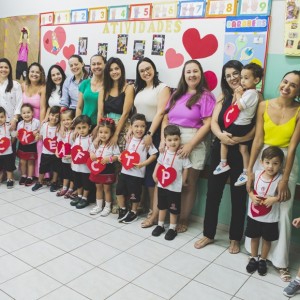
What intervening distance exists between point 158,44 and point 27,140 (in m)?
1.88

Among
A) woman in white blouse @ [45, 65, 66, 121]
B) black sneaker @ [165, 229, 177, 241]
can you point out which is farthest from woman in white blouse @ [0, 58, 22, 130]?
black sneaker @ [165, 229, 177, 241]

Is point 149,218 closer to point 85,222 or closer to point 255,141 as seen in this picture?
point 85,222

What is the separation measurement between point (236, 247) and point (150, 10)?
7.78ft

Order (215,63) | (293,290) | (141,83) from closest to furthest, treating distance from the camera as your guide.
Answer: (293,290), (215,63), (141,83)


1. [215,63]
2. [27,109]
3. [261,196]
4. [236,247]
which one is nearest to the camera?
[261,196]

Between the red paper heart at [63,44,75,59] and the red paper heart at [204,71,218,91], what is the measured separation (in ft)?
5.93

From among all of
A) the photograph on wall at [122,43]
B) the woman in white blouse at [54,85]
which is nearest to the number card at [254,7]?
the photograph on wall at [122,43]

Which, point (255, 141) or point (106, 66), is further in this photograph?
point (106, 66)

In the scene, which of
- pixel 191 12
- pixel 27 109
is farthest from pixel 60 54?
pixel 191 12

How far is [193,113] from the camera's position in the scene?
118 inches

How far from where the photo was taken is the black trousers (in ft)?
9.06

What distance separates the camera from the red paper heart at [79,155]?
3.60 metres

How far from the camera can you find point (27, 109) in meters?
4.08

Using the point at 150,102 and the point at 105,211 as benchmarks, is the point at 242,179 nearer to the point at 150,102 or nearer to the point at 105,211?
the point at 150,102
